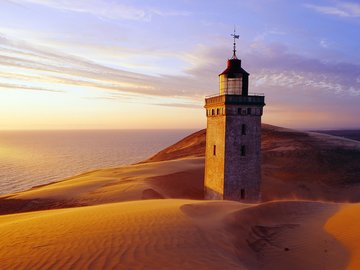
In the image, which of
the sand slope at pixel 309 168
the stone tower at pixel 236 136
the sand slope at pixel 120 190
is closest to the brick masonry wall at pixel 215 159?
the stone tower at pixel 236 136

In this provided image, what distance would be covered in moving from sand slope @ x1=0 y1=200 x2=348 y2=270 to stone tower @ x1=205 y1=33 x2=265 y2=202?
7635 millimetres

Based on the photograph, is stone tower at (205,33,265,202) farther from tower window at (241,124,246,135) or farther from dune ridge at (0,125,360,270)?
dune ridge at (0,125,360,270)

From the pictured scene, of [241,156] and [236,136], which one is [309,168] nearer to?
[241,156]

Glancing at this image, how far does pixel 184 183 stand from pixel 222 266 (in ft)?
71.9

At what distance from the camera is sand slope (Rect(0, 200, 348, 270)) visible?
757 centimetres

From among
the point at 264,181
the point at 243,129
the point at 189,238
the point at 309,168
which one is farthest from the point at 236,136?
the point at 309,168

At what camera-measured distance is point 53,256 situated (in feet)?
25.1

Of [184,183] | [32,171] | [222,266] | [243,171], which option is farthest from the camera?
[32,171]

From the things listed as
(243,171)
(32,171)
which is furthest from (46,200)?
(32,171)

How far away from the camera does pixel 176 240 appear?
29.5 ft

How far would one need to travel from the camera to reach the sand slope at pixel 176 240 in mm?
7566

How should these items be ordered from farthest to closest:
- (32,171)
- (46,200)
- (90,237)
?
(32,171) < (46,200) < (90,237)

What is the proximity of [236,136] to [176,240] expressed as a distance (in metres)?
12.9

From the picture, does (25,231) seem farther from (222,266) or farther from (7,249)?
(222,266)
